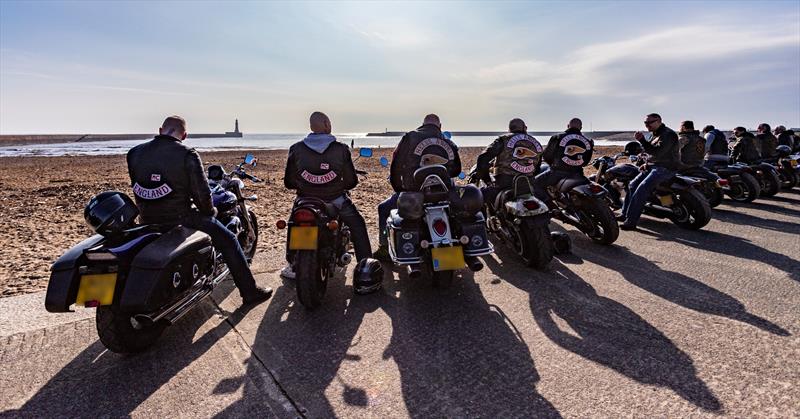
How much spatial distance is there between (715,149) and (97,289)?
13292mm

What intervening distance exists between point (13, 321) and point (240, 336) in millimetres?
2129

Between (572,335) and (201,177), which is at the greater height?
(201,177)

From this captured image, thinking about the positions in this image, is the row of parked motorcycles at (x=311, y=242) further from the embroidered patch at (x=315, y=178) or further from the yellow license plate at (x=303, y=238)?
the embroidered patch at (x=315, y=178)

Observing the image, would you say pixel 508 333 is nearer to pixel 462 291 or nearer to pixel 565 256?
pixel 462 291

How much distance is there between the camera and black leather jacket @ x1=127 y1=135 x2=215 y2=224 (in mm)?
3592

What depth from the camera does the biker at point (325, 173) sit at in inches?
183

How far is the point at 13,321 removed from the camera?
3.66 metres

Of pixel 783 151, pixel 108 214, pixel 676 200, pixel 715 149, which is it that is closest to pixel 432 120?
pixel 108 214

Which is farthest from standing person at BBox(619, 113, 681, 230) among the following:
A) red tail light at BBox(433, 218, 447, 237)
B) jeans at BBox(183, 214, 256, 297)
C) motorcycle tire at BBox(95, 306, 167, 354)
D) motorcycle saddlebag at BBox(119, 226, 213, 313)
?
motorcycle tire at BBox(95, 306, 167, 354)

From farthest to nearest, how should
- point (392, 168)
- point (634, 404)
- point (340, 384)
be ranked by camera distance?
point (392, 168) → point (340, 384) → point (634, 404)

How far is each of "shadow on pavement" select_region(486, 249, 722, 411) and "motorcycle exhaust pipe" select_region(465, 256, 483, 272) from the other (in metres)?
0.65

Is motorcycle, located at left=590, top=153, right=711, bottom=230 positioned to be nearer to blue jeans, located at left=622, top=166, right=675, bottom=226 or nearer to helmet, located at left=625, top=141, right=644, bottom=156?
blue jeans, located at left=622, top=166, right=675, bottom=226

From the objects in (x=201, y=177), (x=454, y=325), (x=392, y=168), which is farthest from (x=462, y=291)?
(x=201, y=177)

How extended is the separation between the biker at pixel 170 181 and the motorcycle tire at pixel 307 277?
90cm
